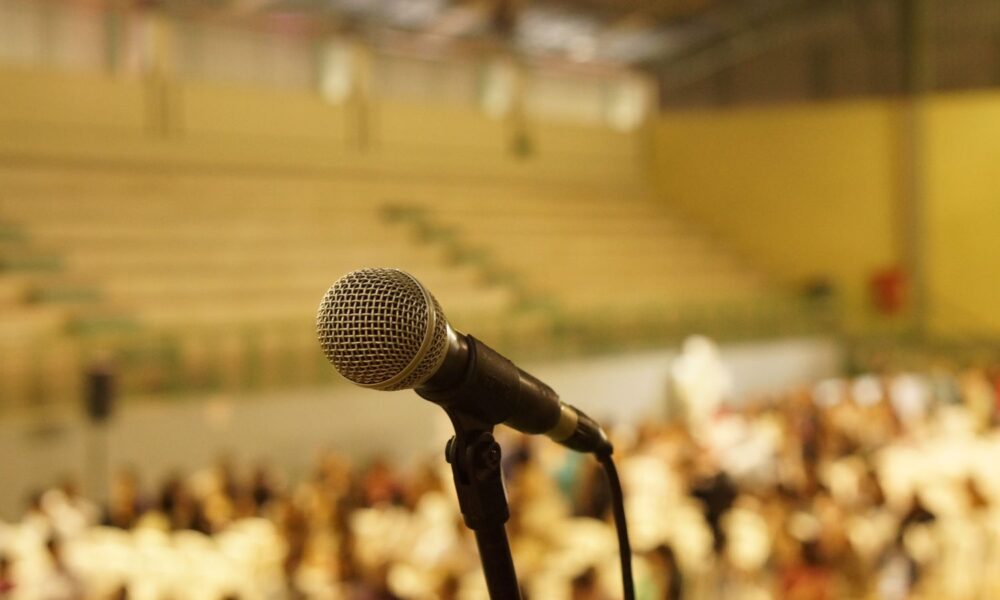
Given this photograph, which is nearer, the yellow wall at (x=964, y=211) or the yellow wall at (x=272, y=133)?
the yellow wall at (x=272, y=133)

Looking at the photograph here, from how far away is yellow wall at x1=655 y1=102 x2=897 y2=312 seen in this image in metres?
18.1

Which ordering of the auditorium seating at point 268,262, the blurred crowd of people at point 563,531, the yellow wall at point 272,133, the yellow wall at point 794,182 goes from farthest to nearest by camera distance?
1. the yellow wall at point 794,182
2. the yellow wall at point 272,133
3. the auditorium seating at point 268,262
4. the blurred crowd of people at point 563,531

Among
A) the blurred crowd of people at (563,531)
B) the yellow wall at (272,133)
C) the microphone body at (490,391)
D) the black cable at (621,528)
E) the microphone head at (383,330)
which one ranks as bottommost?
the blurred crowd of people at (563,531)

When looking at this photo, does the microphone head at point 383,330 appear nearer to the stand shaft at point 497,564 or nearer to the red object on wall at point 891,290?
the stand shaft at point 497,564

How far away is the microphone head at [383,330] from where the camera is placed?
1335mm

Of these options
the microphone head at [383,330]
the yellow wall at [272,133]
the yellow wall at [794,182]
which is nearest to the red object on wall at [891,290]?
the yellow wall at [794,182]

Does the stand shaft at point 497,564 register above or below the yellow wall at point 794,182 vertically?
below

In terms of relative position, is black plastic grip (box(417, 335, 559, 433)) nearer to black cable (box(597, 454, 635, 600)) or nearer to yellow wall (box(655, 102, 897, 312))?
black cable (box(597, 454, 635, 600))

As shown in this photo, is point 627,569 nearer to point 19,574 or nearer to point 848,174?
point 19,574

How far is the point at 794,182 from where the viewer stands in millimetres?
19000

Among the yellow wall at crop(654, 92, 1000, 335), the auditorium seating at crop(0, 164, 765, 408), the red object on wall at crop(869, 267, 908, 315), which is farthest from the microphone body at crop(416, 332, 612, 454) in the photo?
the yellow wall at crop(654, 92, 1000, 335)

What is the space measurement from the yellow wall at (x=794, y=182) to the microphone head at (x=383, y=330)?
58.7ft

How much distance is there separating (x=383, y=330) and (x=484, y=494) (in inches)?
10.8

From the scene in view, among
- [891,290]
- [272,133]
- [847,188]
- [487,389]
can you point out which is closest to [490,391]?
[487,389]
